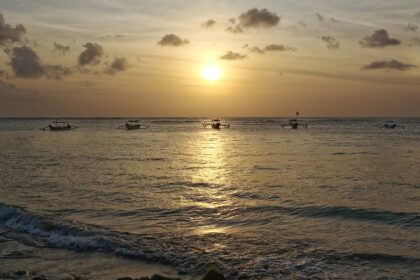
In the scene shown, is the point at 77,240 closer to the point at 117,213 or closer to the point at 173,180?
the point at 117,213

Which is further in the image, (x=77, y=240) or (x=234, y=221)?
(x=234, y=221)

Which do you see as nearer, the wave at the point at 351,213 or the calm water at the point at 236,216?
the calm water at the point at 236,216

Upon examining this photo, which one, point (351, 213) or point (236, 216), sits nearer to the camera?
point (236, 216)

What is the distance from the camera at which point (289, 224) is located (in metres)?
19.9

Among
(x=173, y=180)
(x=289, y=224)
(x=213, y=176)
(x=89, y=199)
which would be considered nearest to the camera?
(x=289, y=224)

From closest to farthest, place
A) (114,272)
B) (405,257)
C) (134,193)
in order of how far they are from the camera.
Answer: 1. (114,272)
2. (405,257)
3. (134,193)

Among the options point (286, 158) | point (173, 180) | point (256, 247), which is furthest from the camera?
point (286, 158)

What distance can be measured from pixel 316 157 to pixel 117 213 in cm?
3263

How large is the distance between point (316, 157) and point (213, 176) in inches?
711

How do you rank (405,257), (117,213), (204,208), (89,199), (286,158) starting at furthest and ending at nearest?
(286,158) < (89,199) < (204,208) < (117,213) < (405,257)

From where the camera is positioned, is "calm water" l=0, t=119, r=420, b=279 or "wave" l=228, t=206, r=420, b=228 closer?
"calm water" l=0, t=119, r=420, b=279

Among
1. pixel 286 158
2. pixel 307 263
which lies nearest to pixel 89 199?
pixel 307 263

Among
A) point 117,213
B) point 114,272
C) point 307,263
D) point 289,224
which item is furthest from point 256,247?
point 117,213

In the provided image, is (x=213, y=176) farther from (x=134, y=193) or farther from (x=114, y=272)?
(x=114, y=272)
